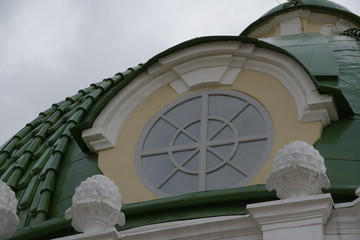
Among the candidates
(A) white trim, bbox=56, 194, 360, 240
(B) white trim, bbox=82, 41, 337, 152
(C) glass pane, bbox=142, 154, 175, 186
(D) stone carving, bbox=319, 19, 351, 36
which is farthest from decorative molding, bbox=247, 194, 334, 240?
(D) stone carving, bbox=319, 19, 351, 36

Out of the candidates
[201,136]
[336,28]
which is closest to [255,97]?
[201,136]

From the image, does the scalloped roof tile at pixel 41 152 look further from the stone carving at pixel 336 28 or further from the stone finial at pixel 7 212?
the stone carving at pixel 336 28

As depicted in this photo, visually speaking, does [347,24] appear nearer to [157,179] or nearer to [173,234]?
[157,179]

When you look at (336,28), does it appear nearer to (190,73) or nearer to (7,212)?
(190,73)

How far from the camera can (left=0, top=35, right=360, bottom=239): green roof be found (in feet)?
45.4

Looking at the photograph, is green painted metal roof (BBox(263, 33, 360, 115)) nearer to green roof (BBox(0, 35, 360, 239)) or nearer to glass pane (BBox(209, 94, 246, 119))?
green roof (BBox(0, 35, 360, 239))

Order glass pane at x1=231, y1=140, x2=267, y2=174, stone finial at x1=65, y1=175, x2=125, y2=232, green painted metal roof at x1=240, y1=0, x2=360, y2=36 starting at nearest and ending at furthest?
stone finial at x1=65, y1=175, x2=125, y2=232, glass pane at x1=231, y1=140, x2=267, y2=174, green painted metal roof at x1=240, y1=0, x2=360, y2=36

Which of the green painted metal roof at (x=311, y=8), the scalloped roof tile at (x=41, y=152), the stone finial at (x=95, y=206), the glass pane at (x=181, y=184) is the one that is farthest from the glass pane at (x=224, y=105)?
the green painted metal roof at (x=311, y=8)

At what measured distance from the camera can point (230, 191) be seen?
13.0 m

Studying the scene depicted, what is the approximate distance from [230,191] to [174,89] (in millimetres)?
2029

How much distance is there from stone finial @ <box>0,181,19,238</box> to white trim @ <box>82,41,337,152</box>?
217 cm

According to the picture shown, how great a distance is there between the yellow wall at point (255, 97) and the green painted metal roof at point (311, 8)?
5600 mm

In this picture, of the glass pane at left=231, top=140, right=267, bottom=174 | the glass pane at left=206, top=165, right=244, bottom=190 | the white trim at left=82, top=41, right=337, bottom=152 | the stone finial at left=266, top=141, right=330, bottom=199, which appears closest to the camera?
the stone finial at left=266, top=141, right=330, bottom=199

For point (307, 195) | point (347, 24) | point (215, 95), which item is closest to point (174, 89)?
point (215, 95)
